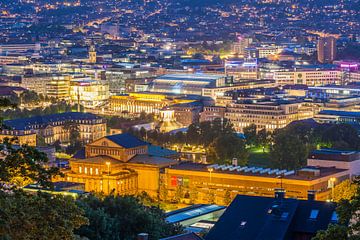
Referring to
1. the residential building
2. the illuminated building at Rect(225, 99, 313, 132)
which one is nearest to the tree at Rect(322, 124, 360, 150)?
the illuminated building at Rect(225, 99, 313, 132)

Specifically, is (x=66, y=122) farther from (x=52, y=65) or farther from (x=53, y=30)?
(x=53, y=30)

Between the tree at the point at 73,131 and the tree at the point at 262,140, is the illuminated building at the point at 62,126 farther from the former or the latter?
the tree at the point at 262,140

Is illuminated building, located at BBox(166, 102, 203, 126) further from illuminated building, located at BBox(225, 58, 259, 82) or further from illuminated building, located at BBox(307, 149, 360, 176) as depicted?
illuminated building, located at BBox(307, 149, 360, 176)

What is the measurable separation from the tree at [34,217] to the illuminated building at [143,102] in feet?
196

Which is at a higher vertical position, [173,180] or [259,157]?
[173,180]

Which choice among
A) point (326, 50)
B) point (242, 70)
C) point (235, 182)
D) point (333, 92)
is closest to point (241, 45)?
point (326, 50)

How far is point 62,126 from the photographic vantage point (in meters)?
61.7

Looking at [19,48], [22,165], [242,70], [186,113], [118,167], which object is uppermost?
[22,165]

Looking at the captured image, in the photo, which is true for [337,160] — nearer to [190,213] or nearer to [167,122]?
[190,213]

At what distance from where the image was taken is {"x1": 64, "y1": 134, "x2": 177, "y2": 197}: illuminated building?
42.0 meters

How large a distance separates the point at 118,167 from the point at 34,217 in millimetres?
29584

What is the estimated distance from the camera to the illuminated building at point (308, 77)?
94.0 meters

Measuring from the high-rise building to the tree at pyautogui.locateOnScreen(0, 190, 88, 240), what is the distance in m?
100

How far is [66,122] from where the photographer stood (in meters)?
62.0
